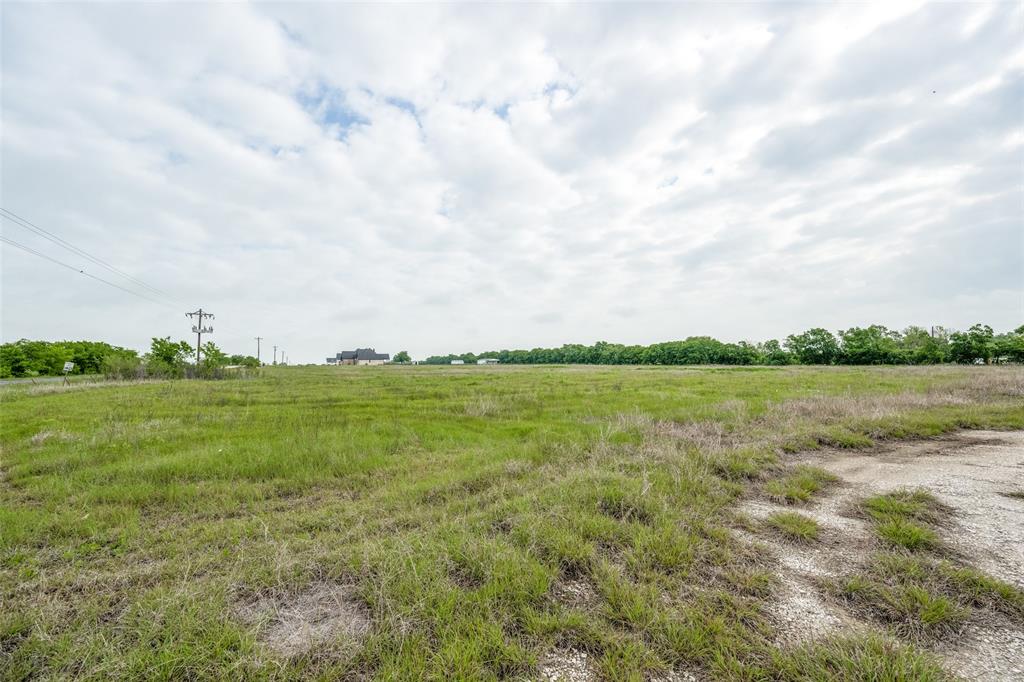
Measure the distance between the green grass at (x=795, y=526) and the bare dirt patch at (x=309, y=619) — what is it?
15.0ft

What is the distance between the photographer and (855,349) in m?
65.3

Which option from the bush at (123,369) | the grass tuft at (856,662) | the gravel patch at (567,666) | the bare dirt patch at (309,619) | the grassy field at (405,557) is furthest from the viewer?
the bush at (123,369)

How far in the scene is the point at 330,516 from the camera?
5430 millimetres

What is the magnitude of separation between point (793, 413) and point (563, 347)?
127m

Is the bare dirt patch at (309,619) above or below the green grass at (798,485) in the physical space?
above

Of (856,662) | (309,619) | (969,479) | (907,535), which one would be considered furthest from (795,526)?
(309,619)

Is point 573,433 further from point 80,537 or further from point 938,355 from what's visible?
point 938,355

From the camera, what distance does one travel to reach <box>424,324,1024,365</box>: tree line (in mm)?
56219

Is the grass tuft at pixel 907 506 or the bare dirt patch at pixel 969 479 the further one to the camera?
the grass tuft at pixel 907 506

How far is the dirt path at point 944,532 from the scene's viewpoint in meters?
2.81

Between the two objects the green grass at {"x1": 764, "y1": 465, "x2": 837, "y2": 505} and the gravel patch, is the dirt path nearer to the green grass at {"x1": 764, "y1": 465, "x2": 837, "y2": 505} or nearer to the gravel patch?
the green grass at {"x1": 764, "y1": 465, "x2": 837, "y2": 505}

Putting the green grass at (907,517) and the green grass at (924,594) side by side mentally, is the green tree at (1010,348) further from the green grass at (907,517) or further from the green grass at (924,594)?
the green grass at (924,594)

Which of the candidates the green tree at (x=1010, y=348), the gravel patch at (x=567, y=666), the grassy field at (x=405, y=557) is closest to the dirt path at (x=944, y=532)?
the grassy field at (x=405, y=557)

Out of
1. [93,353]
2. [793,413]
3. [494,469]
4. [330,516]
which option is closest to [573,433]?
[494,469]
